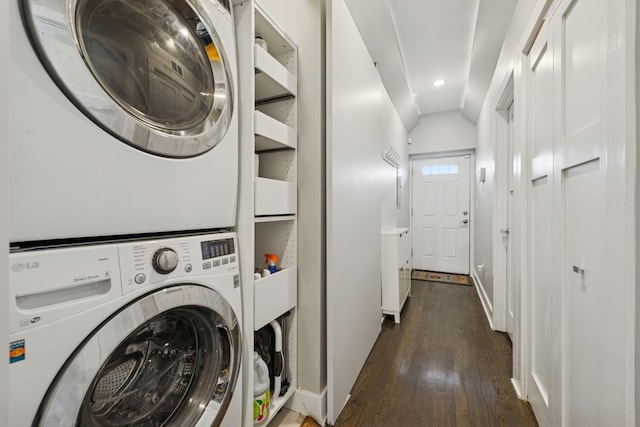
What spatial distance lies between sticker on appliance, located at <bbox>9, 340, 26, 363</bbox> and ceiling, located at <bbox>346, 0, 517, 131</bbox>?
2.37 meters

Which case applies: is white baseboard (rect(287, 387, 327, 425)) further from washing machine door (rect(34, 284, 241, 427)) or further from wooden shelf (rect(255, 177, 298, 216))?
wooden shelf (rect(255, 177, 298, 216))

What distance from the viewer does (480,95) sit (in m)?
3.14

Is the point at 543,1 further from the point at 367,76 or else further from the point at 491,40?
the point at 491,40

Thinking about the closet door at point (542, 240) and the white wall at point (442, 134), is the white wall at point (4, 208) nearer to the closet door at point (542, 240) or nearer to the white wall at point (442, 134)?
the closet door at point (542, 240)

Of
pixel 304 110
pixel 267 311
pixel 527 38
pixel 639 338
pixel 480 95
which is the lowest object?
pixel 267 311

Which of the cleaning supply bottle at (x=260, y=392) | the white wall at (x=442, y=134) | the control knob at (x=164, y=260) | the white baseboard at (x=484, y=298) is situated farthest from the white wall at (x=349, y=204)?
the white wall at (x=442, y=134)

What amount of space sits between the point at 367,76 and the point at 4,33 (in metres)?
1.82

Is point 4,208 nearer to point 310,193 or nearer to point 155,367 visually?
point 155,367

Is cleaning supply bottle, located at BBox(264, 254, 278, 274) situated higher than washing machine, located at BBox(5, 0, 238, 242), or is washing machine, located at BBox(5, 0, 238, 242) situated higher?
washing machine, located at BBox(5, 0, 238, 242)

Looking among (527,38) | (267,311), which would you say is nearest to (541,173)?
(527,38)

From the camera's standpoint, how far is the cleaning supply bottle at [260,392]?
1137 millimetres

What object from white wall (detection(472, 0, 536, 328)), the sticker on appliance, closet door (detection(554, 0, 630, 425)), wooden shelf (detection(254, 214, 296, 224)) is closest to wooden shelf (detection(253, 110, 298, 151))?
wooden shelf (detection(254, 214, 296, 224))

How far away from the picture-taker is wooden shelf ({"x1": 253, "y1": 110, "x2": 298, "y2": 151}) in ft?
3.65

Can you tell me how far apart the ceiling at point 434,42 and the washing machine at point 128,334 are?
211 cm
